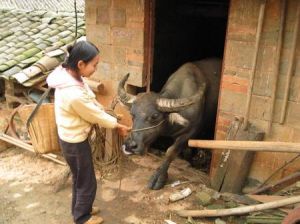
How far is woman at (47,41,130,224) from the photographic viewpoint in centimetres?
316

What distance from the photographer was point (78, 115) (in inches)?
130

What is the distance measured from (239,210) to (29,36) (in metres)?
6.55

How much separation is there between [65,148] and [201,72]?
2597 mm

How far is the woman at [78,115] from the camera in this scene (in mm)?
3156

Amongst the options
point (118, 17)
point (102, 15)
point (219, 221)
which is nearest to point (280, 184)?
point (219, 221)

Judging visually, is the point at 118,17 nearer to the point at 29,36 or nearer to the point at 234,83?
the point at 234,83

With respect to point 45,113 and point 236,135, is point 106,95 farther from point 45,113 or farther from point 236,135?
point 236,135

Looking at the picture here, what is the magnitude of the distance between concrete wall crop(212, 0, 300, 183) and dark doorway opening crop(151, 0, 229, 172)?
1.62 m

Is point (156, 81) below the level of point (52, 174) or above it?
above

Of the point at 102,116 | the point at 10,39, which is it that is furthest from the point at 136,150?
the point at 10,39

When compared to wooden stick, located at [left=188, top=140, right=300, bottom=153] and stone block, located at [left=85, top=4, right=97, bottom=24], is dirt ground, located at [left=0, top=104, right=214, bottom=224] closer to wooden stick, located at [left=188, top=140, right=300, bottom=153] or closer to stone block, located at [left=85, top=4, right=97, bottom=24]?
wooden stick, located at [left=188, top=140, right=300, bottom=153]

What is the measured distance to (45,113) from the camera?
3906mm

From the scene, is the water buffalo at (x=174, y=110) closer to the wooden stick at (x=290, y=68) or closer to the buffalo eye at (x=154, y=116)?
the buffalo eye at (x=154, y=116)

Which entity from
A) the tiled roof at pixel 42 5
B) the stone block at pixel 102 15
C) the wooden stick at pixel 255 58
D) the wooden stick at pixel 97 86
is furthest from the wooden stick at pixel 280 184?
the tiled roof at pixel 42 5
